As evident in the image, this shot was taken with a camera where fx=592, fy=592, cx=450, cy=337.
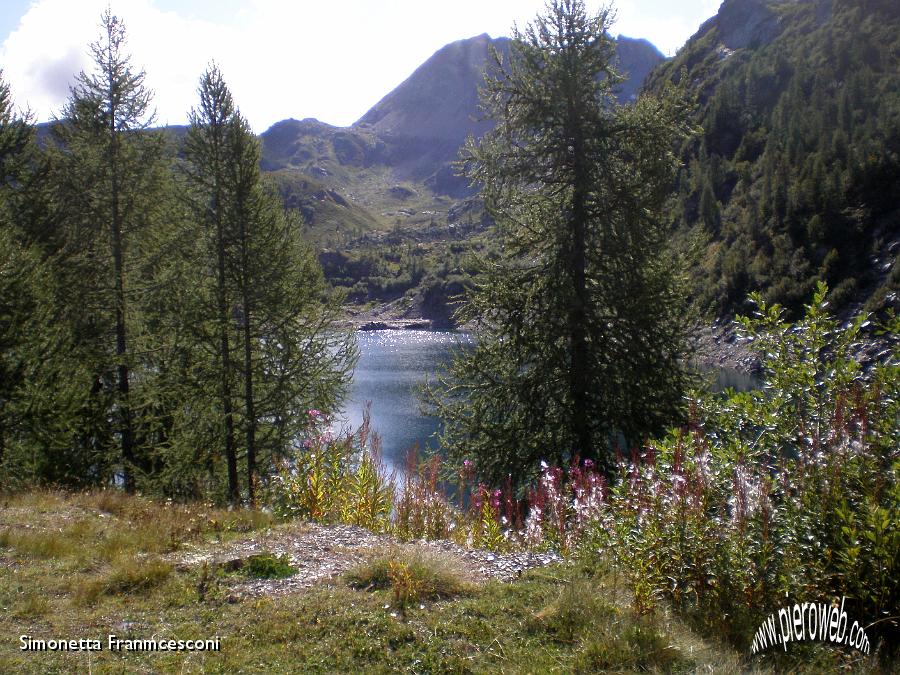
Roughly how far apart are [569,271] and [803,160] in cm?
8741

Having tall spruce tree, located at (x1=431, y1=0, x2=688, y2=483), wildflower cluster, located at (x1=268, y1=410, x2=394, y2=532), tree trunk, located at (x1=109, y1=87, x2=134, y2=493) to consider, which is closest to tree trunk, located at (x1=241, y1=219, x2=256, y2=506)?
tree trunk, located at (x1=109, y1=87, x2=134, y2=493)

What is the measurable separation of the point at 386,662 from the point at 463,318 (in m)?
7.57

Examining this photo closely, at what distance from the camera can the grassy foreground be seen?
3.48 metres

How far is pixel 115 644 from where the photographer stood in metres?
3.72

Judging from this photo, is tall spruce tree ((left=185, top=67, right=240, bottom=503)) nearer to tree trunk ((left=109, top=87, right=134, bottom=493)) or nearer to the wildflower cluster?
tree trunk ((left=109, top=87, right=134, bottom=493))

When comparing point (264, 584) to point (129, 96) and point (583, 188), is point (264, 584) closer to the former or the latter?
point (583, 188)

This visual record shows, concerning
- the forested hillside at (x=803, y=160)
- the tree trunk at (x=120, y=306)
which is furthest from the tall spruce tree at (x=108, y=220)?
the forested hillside at (x=803, y=160)

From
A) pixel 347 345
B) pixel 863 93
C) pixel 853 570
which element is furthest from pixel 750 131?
pixel 853 570

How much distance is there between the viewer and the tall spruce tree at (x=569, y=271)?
31.3ft

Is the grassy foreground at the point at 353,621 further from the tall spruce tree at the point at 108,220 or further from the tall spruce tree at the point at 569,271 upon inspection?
the tall spruce tree at the point at 108,220

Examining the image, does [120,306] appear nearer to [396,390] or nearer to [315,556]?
[315,556]

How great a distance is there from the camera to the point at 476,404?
10.4 metres

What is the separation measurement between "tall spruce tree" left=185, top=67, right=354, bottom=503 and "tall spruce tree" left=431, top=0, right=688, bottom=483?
375cm

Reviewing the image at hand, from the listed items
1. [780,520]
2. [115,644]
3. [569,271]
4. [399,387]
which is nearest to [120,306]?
[569,271]
